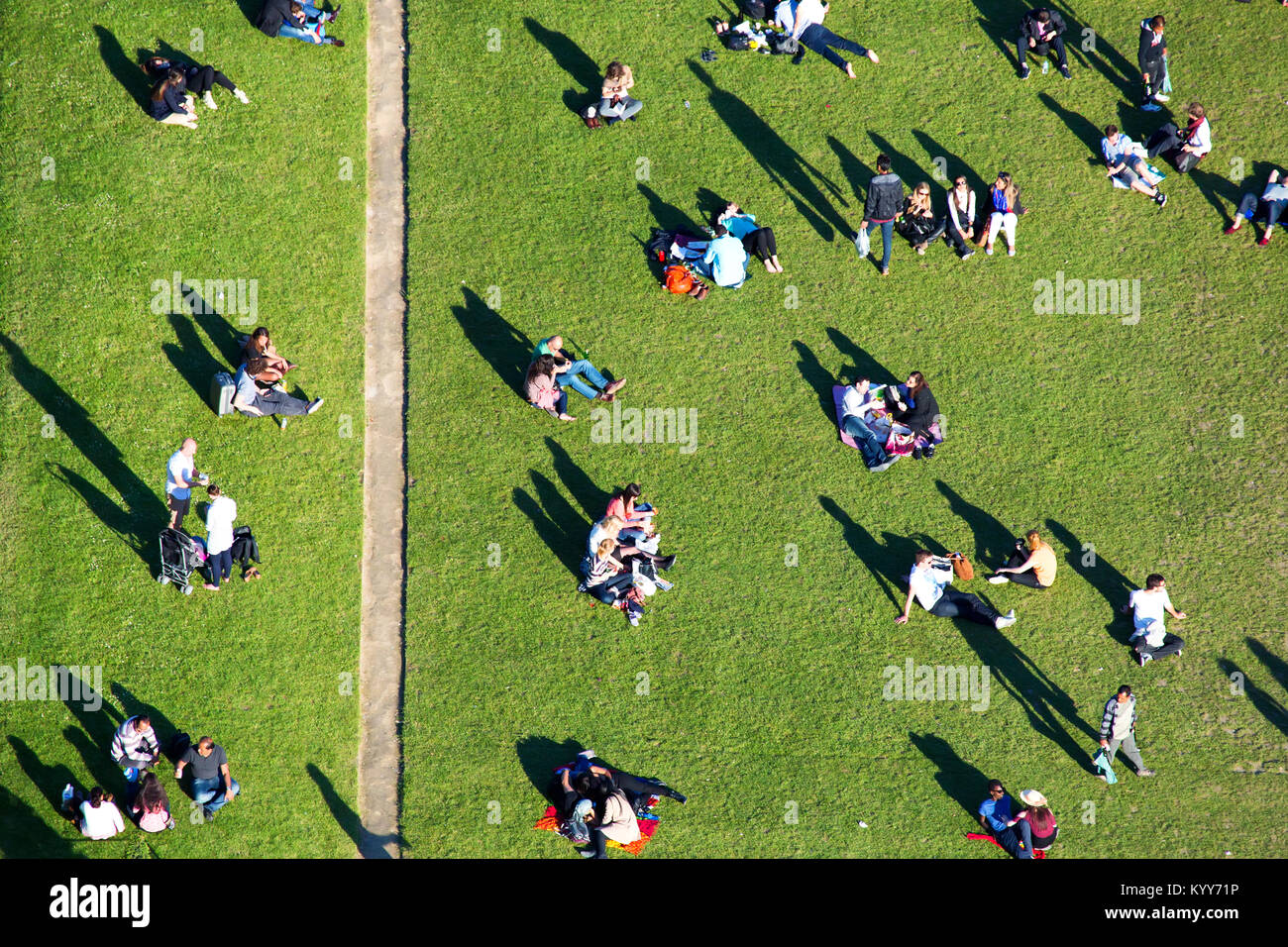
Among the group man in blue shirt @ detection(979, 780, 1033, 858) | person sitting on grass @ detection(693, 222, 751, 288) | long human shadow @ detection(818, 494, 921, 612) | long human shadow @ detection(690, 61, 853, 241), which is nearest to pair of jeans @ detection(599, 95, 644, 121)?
long human shadow @ detection(690, 61, 853, 241)

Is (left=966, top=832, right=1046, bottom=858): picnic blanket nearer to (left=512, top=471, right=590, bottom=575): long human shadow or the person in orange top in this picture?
the person in orange top

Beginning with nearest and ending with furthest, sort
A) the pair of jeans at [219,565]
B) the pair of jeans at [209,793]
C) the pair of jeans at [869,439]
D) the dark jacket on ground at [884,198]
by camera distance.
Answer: the pair of jeans at [209,793] < the pair of jeans at [219,565] < the pair of jeans at [869,439] < the dark jacket on ground at [884,198]

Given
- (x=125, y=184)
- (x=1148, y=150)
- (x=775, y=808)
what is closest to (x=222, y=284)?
(x=125, y=184)

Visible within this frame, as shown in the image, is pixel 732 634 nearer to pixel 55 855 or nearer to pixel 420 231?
pixel 420 231

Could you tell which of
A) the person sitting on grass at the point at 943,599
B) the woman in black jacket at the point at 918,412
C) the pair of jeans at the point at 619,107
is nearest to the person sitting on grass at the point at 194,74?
the pair of jeans at the point at 619,107

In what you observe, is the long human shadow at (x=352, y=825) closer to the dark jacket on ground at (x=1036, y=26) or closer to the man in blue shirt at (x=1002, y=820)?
the man in blue shirt at (x=1002, y=820)

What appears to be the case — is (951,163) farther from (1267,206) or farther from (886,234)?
(1267,206)

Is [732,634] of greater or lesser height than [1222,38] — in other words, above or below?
below
